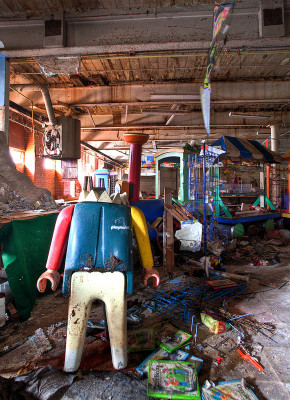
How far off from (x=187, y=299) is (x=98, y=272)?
2021 mm

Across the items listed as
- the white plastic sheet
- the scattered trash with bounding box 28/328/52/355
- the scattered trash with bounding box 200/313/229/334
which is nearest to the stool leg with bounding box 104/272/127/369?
the scattered trash with bounding box 28/328/52/355

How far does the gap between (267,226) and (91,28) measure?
317 inches

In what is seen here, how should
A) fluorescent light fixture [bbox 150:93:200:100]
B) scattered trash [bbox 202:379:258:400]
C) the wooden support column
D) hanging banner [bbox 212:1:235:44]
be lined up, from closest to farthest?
scattered trash [bbox 202:379:258:400]
hanging banner [bbox 212:1:235:44]
the wooden support column
fluorescent light fixture [bbox 150:93:200:100]

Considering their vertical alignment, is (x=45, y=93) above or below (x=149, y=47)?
above

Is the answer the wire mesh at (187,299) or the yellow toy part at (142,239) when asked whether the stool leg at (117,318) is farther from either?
the wire mesh at (187,299)

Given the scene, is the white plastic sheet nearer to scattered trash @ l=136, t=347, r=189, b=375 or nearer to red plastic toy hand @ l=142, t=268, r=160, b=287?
red plastic toy hand @ l=142, t=268, r=160, b=287

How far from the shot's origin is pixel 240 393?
189 cm

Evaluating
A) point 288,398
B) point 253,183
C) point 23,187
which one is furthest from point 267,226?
point 253,183

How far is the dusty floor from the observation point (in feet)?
6.30

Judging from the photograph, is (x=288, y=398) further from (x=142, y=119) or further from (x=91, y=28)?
(x=142, y=119)

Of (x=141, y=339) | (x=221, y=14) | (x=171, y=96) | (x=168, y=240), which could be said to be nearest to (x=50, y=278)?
(x=141, y=339)

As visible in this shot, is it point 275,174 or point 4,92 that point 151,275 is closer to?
→ point 4,92

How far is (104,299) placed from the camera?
82.8 inches

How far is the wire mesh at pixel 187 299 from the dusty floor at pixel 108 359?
0.17m
